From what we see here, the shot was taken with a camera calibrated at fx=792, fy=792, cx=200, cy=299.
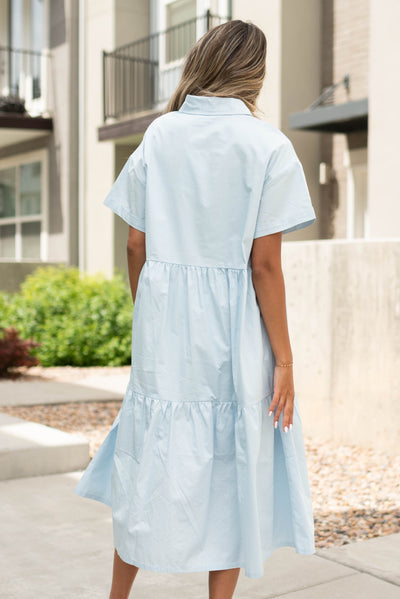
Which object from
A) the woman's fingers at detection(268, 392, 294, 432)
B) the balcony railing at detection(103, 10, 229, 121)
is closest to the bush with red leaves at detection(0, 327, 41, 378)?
the balcony railing at detection(103, 10, 229, 121)

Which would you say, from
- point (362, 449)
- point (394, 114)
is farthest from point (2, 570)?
point (394, 114)

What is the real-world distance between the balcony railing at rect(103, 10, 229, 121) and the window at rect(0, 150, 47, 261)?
2.10 m

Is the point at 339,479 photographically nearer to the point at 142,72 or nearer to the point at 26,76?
the point at 142,72

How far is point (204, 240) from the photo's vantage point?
2.29 m

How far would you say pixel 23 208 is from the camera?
14906 mm

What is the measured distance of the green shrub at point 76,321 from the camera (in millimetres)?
9930

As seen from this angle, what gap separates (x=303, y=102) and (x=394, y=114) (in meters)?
2.72

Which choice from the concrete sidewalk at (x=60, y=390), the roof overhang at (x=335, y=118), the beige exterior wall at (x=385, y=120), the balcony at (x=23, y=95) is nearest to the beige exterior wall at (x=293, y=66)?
the roof overhang at (x=335, y=118)

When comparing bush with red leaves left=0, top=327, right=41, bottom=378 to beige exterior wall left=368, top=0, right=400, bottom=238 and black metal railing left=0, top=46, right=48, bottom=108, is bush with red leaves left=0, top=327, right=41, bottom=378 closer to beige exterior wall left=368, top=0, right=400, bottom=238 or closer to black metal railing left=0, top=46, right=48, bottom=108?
beige exterior wall left=368, top=0, right=400, bottom=238

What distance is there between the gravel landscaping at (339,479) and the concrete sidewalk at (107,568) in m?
0.28

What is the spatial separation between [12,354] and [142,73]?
589cm

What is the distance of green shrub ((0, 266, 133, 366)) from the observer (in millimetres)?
9930

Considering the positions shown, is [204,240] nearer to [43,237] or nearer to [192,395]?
[192,395]

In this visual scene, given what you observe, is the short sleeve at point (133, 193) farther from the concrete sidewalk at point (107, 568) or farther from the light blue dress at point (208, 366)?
the concrete sidewalk at point (107, 568)
